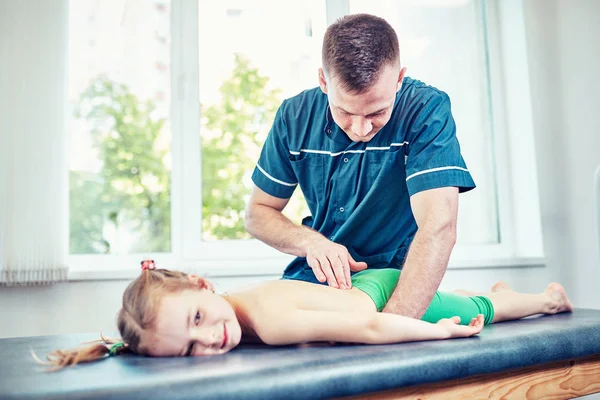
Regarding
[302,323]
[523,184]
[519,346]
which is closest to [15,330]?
[302,323]

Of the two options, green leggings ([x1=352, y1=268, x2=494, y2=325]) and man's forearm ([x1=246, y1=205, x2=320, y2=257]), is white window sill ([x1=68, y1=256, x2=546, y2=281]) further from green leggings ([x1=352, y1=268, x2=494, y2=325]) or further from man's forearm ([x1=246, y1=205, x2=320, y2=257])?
green leggings ([x1=352, y1=268, x2=494, y2=325])

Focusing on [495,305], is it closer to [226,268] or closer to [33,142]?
[226,268]

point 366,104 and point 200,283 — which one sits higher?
point 366,104

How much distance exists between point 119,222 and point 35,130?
1.81ft

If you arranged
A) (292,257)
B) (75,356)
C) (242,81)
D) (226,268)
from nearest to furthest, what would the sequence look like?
(75,356) < (226,268) < (292,257) < (242,81)

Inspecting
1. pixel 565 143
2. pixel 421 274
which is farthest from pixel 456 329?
pixel 565 143

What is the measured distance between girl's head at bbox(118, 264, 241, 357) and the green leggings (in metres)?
0.38

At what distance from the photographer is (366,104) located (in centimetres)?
146

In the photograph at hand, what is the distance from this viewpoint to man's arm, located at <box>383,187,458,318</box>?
1420 millimetres

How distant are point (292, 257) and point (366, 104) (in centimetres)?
110

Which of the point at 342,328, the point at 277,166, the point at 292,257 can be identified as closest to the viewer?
the point at 342,328

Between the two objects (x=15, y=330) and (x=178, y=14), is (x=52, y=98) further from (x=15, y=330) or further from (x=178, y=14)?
(x=15, y=330)

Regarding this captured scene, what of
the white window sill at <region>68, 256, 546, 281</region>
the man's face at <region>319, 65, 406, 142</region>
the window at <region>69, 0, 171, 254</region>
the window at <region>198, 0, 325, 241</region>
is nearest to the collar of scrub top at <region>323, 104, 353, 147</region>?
the man's face at <region>319, 65, 406, 142</region>

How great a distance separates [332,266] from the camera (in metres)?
1.47
